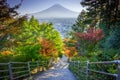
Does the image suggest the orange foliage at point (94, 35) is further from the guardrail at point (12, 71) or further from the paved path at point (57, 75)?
the guardrail at point (12, 71)

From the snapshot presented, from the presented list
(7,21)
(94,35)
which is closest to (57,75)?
(7,21)

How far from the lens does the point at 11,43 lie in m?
13.3

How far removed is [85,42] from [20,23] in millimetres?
15887

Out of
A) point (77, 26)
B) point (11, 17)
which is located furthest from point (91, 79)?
point (77, 26)

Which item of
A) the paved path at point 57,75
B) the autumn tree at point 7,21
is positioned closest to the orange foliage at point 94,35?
the paved path at point 57,75

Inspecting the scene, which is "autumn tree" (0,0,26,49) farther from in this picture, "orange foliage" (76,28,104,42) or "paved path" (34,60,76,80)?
"orange foliage" (76,28,104,42)

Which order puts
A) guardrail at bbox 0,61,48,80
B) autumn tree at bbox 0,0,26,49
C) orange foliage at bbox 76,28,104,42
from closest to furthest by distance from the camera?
guardrail at bbox 0,61,48,80, autumn tree at bbox 0,0,26,49, orange foliage at bbox 76,28,104,42

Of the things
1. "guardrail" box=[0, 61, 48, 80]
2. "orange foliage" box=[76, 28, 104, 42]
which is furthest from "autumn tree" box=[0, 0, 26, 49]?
"orange foliage" box=[76, 28, 104, 42]

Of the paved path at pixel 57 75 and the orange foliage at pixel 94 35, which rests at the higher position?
the orange foliage at pixel 94 35

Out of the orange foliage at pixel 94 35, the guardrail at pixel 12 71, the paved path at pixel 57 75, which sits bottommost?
the paved path at pixel 57 75

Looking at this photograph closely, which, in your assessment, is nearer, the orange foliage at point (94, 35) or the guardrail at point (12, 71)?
the guardrail at point (12, 71)

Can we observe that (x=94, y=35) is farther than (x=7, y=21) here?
Yes

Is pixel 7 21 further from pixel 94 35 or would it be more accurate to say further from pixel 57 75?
pixel 94 35

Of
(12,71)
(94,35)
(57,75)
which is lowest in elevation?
(57,75)
